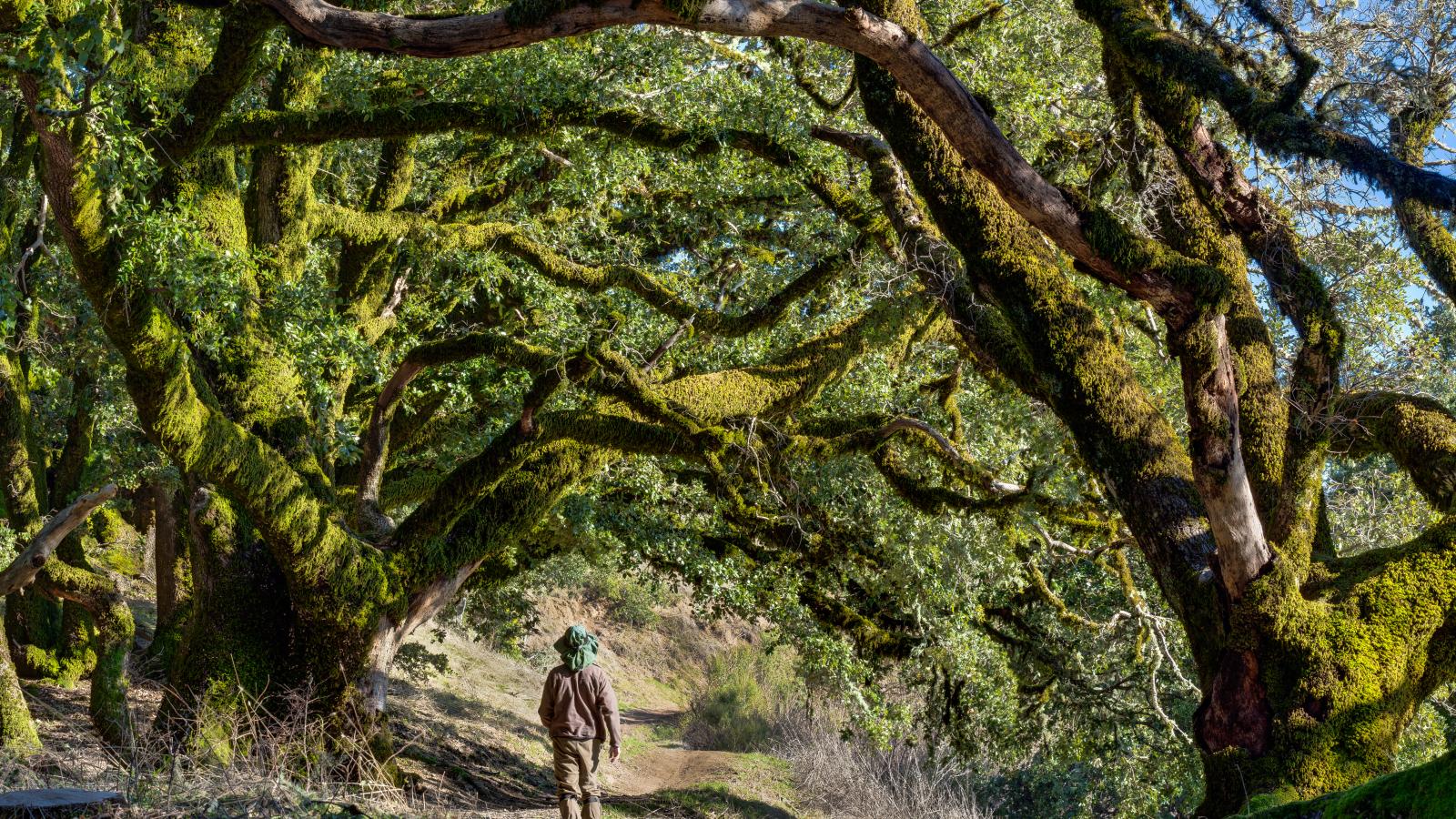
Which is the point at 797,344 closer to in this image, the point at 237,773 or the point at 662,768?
the point at 237,773

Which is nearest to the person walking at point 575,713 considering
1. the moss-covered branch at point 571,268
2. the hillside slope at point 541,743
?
the hillside slope at point 541,743

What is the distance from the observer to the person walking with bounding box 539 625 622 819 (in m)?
7.96

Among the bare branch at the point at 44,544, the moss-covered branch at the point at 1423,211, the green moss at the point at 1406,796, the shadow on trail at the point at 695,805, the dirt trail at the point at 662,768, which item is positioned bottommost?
the dirt trail at the point at 662,768

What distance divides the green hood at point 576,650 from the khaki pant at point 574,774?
541mm


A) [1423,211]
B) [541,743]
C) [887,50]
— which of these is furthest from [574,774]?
[541,743]

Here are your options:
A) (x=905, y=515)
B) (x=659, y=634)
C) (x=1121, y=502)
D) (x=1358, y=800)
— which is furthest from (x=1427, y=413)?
(x=659, y=634)

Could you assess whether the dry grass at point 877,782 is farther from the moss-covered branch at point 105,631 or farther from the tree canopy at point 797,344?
the moss-covered branch at point 105,631

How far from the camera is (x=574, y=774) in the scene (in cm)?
803

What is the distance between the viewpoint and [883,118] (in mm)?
5820

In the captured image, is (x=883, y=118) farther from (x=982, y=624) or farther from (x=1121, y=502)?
(x=982, y=624)

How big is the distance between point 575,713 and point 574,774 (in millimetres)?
468

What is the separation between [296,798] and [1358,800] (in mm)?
4719

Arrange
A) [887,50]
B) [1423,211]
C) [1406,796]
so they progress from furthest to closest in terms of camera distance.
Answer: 1. [1423,211]
2. [887,50]
3. [1406,796]

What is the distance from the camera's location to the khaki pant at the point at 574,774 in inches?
314
